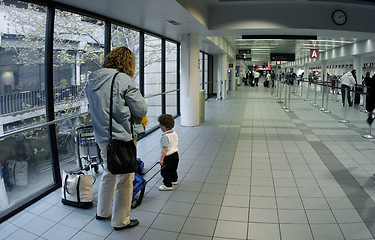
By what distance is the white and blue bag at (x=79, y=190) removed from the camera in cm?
334

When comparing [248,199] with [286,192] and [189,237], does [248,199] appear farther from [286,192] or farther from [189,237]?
[189,237]

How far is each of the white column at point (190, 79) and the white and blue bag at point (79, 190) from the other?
5.15m

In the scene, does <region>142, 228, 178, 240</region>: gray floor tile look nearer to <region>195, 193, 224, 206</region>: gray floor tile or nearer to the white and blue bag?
<region>195, 193, 224, 206</region>: gray floor tile

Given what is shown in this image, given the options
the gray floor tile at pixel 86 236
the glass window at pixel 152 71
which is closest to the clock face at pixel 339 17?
the glass window at pixel 152 71

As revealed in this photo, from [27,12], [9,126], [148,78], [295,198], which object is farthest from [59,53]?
[148,78]

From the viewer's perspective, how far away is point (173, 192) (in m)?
3.80

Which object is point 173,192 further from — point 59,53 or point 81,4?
point 81,4

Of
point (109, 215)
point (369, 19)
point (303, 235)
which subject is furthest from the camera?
point (369, 19)

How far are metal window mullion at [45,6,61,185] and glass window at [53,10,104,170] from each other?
0.24 metres

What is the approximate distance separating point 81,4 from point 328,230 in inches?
171

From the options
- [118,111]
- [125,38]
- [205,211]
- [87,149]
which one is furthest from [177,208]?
[125,38]

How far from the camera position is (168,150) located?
371cm

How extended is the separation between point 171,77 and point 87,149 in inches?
260

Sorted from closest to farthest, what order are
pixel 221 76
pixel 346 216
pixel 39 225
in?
1. pixel 39 225
2. pixel 346 216
3. pixel 221 76
